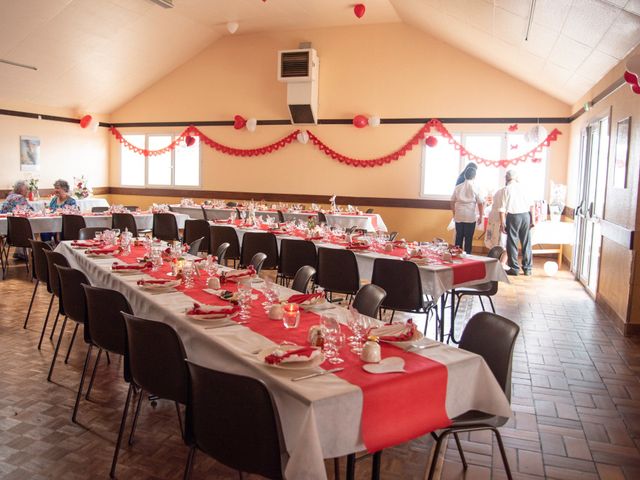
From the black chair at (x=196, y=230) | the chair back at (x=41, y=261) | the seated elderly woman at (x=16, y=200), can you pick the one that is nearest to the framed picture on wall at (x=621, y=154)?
the black chair at (x=196, y=230)

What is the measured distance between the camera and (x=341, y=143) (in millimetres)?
12273

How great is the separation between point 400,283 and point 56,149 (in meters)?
11.2

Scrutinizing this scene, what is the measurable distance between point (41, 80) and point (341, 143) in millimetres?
6450

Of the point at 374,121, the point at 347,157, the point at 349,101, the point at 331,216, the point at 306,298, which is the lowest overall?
the point at 306,298

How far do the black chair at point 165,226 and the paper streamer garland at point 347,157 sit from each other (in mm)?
4698

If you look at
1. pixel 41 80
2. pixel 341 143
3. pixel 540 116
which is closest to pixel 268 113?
pixel 341 143

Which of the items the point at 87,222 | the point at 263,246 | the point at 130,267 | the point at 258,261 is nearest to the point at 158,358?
the point at 130,267

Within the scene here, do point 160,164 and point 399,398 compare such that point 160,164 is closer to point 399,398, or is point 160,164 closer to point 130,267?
point 130,267

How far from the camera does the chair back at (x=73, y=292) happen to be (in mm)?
3723

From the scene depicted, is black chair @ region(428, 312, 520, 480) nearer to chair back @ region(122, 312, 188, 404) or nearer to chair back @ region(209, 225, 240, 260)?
chair back @ region(122, 312, 188, 404)

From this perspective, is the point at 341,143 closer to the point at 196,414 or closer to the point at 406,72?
the point at 406,72

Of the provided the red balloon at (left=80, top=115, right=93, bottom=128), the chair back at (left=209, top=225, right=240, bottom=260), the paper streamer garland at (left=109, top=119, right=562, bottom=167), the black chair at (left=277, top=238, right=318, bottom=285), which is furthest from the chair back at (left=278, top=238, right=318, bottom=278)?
the red balloon at (left=80, top=115, right=93, bottom=128)

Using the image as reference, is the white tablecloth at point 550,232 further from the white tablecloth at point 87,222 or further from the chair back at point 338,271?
the white tablecloth at point 87,222

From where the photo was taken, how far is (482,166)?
11320 millimetres
